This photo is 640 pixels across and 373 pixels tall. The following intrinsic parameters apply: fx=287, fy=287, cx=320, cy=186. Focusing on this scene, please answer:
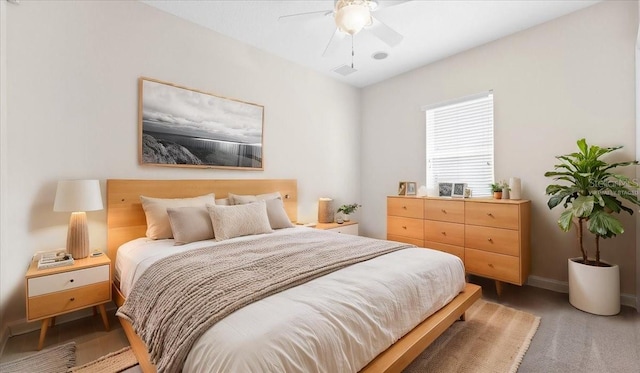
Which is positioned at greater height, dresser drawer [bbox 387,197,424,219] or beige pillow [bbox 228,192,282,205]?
beige pillow [bbox 228,192,282,205]

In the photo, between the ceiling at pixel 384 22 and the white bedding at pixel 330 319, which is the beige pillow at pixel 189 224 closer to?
the white bedding at pixel 330 319

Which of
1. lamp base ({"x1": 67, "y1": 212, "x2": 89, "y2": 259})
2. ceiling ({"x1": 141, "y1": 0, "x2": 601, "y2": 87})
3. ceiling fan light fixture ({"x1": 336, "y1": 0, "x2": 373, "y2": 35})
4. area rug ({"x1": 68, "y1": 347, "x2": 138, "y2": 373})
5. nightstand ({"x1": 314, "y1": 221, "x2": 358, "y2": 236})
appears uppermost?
ceiling ({"x1": 141, "y1": 0, "x2": 601, "y2": 87})

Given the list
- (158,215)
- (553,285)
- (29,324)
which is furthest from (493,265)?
(29,324)

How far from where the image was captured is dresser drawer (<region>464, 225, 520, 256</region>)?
2.74m

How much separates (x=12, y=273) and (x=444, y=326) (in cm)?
311

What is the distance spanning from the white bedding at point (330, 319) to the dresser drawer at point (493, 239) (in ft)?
3.63

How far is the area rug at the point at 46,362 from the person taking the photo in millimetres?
1752

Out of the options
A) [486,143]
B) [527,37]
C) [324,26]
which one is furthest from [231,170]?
[527,37]

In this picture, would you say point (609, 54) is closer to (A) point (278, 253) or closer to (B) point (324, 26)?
(B) point (324, 26)

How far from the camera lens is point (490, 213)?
114 inches

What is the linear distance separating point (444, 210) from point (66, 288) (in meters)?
3.46

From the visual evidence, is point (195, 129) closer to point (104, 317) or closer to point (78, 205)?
point (78, 205)

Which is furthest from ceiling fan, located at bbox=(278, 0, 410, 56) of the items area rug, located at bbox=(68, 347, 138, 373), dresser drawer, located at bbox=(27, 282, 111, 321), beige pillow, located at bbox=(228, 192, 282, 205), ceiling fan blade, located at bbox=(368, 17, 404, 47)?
area rug, located at bbox=(68, 347, 138, 373)

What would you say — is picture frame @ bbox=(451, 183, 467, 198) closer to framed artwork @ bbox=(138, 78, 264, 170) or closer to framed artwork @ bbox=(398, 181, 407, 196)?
framed artwork @ bbox=(398, 181, 407, 196)
